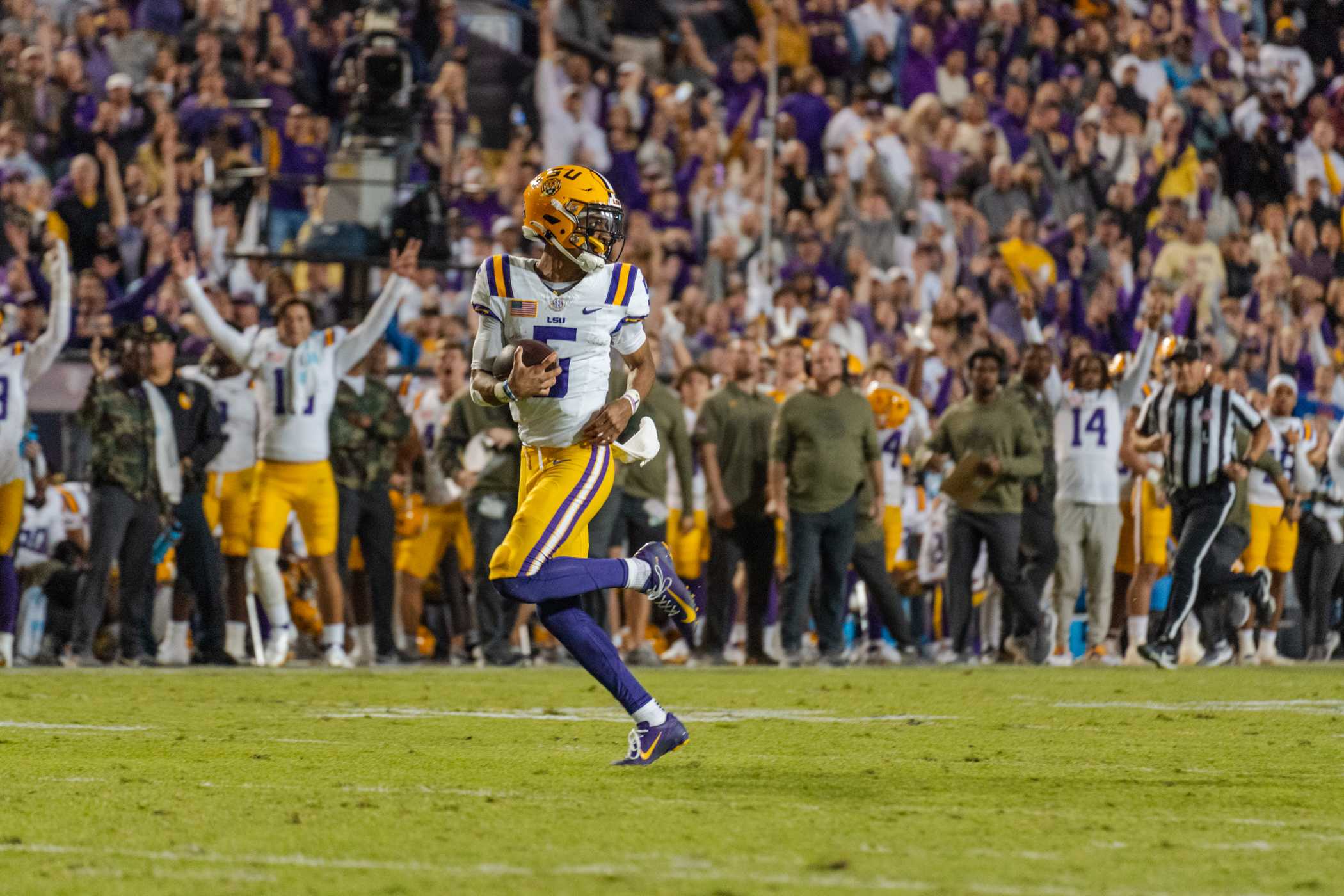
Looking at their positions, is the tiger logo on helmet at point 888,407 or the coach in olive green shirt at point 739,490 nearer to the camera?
the coach in olive green shirt at point 739,490

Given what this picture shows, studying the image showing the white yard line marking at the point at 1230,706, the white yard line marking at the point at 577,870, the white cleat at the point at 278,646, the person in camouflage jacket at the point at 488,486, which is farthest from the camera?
the person in camouflage jacket at the point at 488,486

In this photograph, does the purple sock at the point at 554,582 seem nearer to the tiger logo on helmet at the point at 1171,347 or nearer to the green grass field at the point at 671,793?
the green grass field at the point at 671,793

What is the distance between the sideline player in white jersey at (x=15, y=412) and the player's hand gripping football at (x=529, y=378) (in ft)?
19.2

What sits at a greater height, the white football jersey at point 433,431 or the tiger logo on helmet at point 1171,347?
the tiger logo on helmet at point 1171,347

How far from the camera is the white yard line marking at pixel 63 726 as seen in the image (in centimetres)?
803

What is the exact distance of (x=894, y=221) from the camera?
18.6 metres

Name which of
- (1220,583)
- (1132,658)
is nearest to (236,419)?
(1132,658)

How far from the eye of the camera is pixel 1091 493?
13.7m

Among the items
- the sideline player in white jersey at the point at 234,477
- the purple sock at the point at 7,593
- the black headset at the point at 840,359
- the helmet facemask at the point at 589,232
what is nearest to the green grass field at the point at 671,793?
the helmet facemask at the point at 589,232

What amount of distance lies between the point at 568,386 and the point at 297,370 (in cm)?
543

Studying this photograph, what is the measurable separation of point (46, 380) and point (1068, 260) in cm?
855

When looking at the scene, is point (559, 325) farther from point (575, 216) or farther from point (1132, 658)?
point (1132, 658)

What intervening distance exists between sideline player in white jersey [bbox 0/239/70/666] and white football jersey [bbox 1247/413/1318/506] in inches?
297

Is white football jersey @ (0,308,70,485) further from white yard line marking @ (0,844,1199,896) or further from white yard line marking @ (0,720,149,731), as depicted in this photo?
white yard line marking @ (0,844,1199,896)
